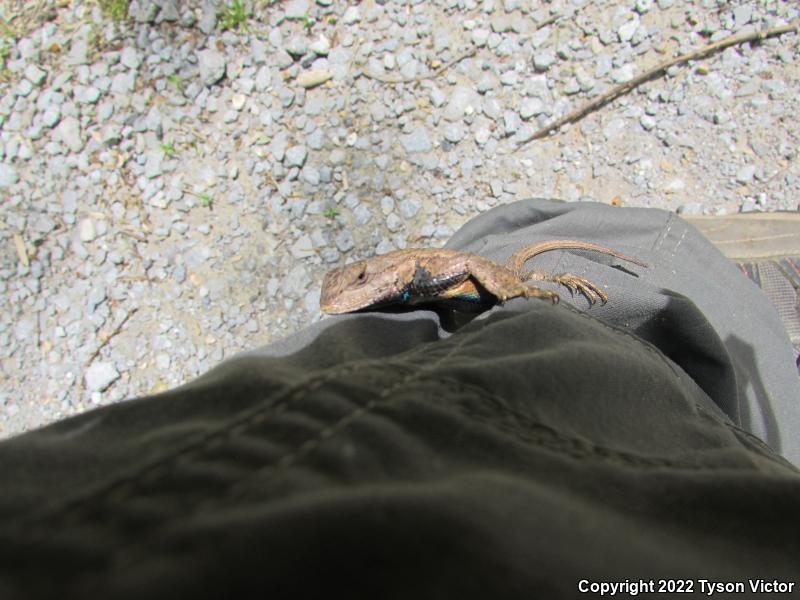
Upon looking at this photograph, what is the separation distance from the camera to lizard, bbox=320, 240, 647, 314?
5.51 feet

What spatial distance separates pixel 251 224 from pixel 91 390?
121cm

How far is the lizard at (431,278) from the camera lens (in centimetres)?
168

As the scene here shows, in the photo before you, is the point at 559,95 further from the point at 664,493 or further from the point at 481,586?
the point at 481,586

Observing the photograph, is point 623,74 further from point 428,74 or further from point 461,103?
point 428,74

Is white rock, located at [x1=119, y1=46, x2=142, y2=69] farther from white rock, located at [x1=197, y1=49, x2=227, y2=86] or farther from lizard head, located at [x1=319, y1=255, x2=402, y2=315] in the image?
lizard head, located at [x1=319, y1=255, x2=402, y2=315]

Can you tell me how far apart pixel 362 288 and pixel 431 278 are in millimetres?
271

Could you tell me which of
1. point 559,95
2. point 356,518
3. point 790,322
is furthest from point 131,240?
point 790,322

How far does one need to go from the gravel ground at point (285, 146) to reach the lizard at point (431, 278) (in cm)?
67

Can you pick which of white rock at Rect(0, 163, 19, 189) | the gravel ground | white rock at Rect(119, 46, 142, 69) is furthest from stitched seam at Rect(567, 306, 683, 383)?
white rock at Rect(0, 163, 19, 189)

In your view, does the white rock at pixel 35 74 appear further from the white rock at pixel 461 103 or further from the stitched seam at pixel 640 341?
the stitched seam at pixel 640 341

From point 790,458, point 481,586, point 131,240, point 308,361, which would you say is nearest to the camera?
point 481,586

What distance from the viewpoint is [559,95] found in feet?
8.35

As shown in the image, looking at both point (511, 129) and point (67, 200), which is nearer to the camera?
point (511, 129)

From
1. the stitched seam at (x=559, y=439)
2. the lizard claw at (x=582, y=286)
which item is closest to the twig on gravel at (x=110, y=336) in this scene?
the lizard claw at (x=582, y=286)
